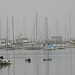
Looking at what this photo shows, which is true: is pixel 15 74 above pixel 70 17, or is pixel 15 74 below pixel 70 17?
below

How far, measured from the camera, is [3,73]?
3152 cm

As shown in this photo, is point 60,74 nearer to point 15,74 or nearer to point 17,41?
point 15,74

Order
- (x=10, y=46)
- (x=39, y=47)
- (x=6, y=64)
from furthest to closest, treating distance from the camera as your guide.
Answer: (x=10, y=46), (x=39, y=47), (x=6, y=64)

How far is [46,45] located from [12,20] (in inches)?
1386

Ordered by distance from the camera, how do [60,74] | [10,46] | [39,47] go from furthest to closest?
1. [10,46]
2. [39,47]
3. [60,74]

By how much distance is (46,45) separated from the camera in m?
115

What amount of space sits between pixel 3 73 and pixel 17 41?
11143cm

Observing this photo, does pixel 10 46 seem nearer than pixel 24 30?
No

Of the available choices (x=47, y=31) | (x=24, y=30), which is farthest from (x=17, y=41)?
(x=47, y=31)

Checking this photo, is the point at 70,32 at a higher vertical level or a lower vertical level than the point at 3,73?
higher

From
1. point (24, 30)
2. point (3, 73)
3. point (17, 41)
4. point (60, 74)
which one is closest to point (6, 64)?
point (3, 73)

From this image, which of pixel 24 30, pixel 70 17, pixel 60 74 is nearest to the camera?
pixel 60 74

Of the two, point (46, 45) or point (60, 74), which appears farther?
point (46, 45)

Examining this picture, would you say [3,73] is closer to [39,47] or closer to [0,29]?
[0,29]
